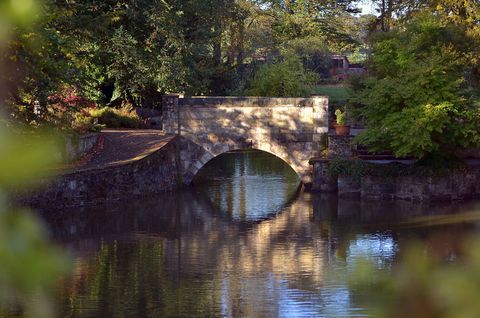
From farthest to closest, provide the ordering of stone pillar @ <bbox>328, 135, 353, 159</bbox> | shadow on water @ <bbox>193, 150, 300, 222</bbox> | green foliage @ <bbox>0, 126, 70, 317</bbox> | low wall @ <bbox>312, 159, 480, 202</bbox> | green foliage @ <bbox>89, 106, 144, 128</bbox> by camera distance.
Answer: green foliage @ <bbox>89, 106, 144, 128</bbox>
stone pillar @ <bbox>328, 135, 353, 159</bbox>
shadow on water @ <bbox>193, 150, 300, 222</bbox>
low wall @ <bbox>312, 159, 480, 202</bbox>
green foliage @ <bbox>0, 126, 70, 317</bbox>

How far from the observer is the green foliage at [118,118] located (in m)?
→ 34.5

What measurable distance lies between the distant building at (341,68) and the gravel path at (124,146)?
2843 centimetres

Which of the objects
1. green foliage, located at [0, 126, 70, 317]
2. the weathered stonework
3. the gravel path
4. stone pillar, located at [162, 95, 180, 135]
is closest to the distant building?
the gravel path

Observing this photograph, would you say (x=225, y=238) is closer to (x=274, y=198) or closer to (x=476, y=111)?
(x=274, y=198)

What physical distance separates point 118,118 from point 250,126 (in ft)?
25.1

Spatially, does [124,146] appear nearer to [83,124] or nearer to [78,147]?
[83,124]

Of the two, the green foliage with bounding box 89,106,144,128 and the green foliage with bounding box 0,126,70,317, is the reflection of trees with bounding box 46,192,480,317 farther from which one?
the green foliage with bounding box 0,126,70,317

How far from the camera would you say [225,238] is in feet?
74.3

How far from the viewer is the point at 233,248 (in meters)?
21.3

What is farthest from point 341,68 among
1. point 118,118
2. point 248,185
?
point 248,185

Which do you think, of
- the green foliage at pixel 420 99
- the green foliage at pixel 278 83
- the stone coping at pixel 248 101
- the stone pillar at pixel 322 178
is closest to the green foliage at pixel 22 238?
the green foliage at pixel 420 99

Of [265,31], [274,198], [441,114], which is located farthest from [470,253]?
[265,31]

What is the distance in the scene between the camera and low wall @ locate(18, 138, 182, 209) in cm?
2378

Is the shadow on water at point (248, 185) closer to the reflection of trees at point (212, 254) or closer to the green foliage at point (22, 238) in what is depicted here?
the reflection of trees at point (212, 254)
